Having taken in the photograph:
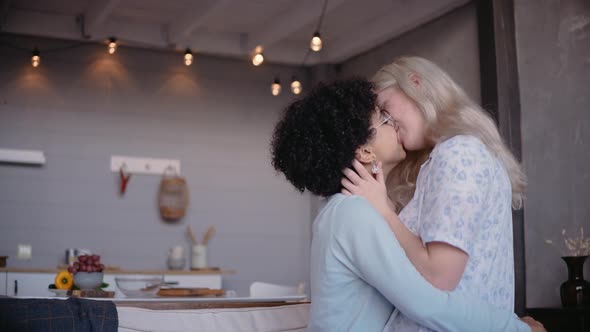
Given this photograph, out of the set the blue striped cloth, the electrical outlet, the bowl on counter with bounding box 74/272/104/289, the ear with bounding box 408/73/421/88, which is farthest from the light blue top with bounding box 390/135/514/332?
the electrical outlet

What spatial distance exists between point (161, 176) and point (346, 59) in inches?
83.3

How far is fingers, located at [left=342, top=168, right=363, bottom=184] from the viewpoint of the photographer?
1674mm

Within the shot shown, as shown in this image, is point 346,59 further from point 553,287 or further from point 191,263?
point 553,287

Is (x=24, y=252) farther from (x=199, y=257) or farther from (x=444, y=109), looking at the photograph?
(x=444, y=109)

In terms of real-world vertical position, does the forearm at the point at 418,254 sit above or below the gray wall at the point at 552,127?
below

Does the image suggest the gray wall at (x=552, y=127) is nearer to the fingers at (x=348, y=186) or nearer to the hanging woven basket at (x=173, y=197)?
the hanging woven basket at (x=173, y=197)

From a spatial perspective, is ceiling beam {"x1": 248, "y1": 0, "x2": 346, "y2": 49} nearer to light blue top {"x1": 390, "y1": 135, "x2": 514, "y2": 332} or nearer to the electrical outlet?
the electrical outlet

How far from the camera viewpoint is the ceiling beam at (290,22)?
5930mm

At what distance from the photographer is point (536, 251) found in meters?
4.81

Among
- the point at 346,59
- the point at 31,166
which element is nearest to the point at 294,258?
the point at 346,59

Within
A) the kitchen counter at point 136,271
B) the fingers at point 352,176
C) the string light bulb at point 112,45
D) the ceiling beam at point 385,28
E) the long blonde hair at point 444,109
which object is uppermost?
the ceiling beam at point 385,28

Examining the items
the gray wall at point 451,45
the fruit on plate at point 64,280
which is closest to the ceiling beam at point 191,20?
the gray wall at point 451,45

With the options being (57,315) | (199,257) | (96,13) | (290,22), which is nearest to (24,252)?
(199,257)

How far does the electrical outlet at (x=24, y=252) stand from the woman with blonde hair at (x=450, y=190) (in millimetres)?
4995
